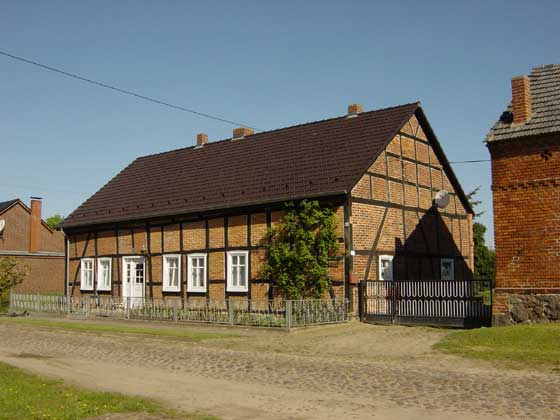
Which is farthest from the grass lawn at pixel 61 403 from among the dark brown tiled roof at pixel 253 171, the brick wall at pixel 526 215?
the dark brown tiled roof at pixel 253 171

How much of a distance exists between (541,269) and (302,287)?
8.09 meters

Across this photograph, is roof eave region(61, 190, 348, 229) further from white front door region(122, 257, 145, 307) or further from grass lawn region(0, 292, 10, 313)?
grass lawn region(0, 292, 10, 313)

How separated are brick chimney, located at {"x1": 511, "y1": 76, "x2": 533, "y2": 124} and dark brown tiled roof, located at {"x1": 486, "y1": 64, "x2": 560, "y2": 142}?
177mm

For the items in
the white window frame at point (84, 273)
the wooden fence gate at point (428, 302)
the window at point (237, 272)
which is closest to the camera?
the wooden fence gate at point (428, 302)

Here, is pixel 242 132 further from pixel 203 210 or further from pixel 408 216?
pixel 408 216

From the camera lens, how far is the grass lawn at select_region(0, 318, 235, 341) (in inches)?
722

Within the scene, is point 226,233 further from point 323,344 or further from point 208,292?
point 323,344

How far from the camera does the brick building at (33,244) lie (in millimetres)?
50125

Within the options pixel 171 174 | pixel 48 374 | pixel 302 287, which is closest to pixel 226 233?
pixel 302 287

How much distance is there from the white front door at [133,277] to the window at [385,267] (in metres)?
11.0

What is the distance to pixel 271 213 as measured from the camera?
23.8 m

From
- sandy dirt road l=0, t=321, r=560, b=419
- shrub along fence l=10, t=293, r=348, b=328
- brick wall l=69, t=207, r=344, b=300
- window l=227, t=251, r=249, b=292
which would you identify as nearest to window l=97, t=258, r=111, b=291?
brick wall l=69, t=207, r=344, b=300

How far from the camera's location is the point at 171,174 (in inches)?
1219

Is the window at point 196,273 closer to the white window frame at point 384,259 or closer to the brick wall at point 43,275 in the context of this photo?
the white window frame at point 384,259
